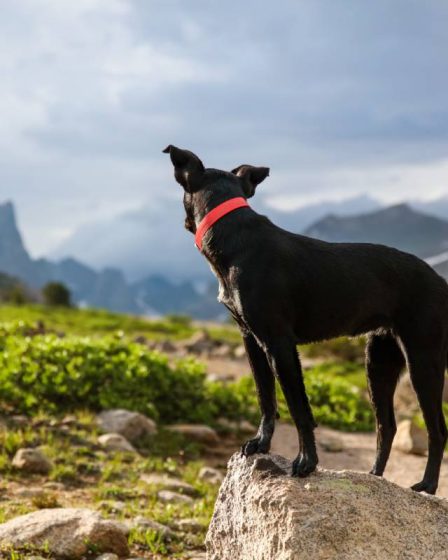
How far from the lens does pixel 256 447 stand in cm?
442

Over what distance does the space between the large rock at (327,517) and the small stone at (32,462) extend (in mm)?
3874

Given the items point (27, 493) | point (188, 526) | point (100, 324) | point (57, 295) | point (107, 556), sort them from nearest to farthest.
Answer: point (107, 556)
point (188, 526)
point (27, 493)
point (100, 324)
point (57, 295)

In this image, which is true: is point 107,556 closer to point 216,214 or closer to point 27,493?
point 27,493

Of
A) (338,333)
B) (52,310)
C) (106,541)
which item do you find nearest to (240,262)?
(338,333)

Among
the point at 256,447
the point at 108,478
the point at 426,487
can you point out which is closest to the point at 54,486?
the point at 108,478

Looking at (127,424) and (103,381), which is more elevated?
(103,381)

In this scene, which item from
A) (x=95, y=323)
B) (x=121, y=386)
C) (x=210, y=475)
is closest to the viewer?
(x=210, y=475)

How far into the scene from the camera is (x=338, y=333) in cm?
439

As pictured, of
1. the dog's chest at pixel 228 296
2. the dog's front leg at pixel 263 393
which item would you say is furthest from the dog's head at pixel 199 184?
the dog's front leg at pixel 263 393

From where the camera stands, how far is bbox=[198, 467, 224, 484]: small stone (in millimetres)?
8438

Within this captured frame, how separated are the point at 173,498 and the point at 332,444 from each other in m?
3.82

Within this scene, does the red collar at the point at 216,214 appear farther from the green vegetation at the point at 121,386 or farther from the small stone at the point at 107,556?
the green vegetation at the point at 121,386

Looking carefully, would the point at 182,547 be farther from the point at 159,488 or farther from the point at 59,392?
the point at 59,392

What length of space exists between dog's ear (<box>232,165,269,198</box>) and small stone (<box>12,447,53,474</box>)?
4.68 meters
